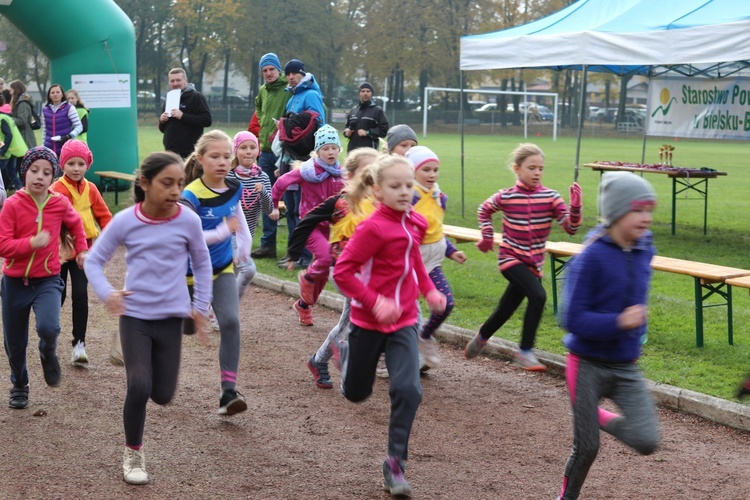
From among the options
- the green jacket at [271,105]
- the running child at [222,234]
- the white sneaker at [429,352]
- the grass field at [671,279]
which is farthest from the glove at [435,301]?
the green jacket at [271,105]

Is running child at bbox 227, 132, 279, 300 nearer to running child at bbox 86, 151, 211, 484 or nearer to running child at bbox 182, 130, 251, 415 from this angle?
running child at bbox 182, 130, 251, 415

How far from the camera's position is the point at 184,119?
1377cm

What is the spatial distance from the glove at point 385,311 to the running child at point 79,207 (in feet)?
9.79

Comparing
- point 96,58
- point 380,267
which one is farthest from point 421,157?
point 96,58

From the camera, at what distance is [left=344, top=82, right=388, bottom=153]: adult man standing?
16062 millimetres

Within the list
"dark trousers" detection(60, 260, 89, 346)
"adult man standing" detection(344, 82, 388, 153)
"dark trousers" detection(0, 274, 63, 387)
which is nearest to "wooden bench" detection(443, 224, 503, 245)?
"dark trousers" detection(60, 260, 89, 346)

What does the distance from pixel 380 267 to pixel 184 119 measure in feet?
30.4

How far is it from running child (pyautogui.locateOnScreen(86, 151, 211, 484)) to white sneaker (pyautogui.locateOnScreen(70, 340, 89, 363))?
2517 mm

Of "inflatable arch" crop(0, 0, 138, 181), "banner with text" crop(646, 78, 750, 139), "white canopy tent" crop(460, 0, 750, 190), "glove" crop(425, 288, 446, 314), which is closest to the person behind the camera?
"glove" crop(425, 288, 446, 314)

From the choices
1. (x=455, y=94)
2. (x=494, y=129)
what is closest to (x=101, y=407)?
(x=494, y=129)

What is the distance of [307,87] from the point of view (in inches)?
507

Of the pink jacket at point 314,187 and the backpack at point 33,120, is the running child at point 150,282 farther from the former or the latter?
the backpack at point 33,120

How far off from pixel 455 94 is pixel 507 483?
76.9 metres

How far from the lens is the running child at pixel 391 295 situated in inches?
197
